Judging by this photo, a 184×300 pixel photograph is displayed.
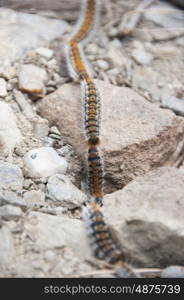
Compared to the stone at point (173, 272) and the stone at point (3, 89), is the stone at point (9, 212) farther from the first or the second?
the stone at point (3, 89)

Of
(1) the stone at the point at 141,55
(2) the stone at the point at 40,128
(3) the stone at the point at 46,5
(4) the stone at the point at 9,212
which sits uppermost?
(3) the stone at the point at 46,5

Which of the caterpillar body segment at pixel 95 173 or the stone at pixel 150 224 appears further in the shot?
the caterpillar body segment at pixel 95 173

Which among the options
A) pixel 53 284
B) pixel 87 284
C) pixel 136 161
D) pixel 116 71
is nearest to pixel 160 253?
pixel 87 284

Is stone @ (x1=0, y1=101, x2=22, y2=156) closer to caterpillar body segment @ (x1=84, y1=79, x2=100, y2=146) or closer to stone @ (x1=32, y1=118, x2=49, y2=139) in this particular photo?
stone @ (x1=32, y1=118, x2=49, y2=139)

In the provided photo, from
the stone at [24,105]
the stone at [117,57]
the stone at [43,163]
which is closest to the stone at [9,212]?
the stone at [43,163]

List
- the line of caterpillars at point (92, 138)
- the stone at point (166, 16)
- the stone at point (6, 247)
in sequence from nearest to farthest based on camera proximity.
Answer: the stone at point (6, 247) < the line of caterpillars at point (92, 138) < the stone at point (166, 16)

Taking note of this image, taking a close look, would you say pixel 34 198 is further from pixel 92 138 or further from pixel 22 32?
pixel 22 32
